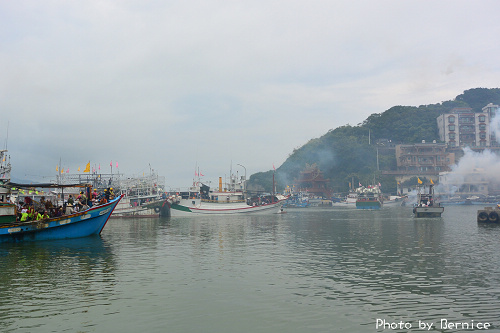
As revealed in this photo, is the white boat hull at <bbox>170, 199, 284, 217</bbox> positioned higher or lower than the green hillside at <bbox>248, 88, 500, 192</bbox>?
lower

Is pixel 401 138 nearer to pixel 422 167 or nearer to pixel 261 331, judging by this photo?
pixel 422 167

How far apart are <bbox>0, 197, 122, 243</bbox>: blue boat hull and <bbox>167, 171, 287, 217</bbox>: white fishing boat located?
53.3 metres

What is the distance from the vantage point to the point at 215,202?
100938mm

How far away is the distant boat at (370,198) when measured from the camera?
144m

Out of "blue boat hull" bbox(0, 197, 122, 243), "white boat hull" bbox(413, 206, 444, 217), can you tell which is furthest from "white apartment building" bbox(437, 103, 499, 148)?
"blue boat hull" bbox(0, 197, 122, 243)

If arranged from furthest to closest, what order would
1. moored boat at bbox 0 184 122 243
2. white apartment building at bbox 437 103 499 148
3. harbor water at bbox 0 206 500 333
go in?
white apartment building at bbox 437 103 499 148 → moored boat at bbox 0 184 122 243 → harbor water at bbox 0 206 500 333

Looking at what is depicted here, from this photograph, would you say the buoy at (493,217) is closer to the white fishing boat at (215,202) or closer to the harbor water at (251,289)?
the harbor water at (251,289)

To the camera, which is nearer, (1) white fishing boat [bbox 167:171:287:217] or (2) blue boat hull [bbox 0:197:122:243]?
(2) blue boat hull [bbox 0:197:122:243]

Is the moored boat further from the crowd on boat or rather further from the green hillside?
the green hillside

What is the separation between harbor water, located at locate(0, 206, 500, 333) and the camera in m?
14.0

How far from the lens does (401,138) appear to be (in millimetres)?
190125

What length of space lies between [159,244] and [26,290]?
18177mm

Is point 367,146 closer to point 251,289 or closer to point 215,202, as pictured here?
point 215,202

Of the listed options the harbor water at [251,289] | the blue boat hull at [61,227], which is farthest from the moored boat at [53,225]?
the harbor water at [251,289]
